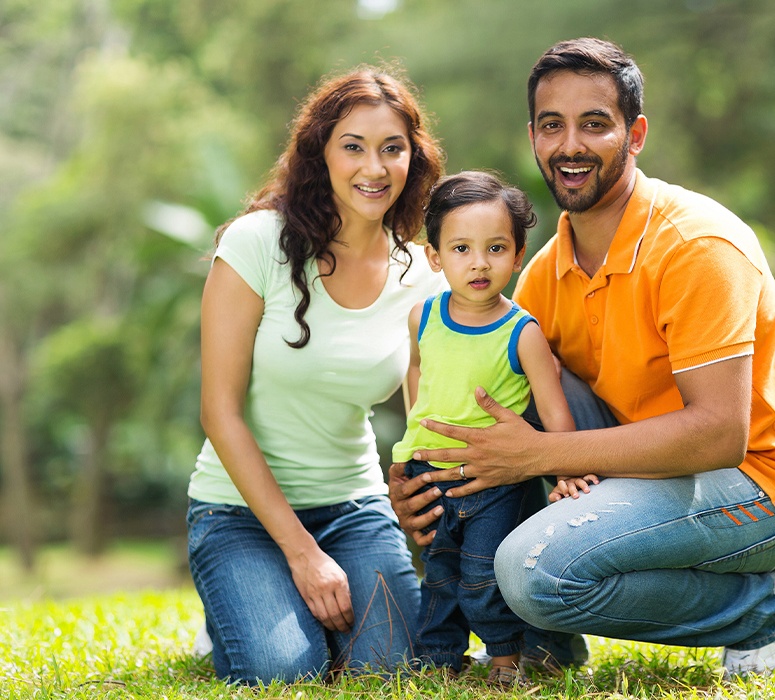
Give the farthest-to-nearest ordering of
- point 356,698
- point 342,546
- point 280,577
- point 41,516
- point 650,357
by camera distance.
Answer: point 41,516 < point 342,546 < point 280,577 < point 650,357 < point 356,698

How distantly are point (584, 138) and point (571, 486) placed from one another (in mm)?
951

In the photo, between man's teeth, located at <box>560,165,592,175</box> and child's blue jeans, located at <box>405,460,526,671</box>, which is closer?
child's blue jeans, located at <box>405,460,526,671</box>

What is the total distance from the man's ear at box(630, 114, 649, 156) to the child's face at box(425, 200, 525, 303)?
46cm

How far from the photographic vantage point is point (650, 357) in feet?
9.02

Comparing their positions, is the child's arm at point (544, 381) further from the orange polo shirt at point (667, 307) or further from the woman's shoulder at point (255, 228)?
the woman's shoulder at point (255, 228)

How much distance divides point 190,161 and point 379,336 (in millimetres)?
13751

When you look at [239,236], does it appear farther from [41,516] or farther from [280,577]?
[41,516]

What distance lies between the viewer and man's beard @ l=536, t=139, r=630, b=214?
2.83 m

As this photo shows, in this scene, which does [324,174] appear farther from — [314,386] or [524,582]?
[524,582]

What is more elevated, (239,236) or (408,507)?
(239,236)

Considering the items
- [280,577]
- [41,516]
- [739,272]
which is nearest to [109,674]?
[280,577]

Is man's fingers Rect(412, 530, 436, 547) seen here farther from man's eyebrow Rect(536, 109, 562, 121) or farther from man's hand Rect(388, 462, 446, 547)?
man's eyebrow Rect(536, 109, 562, 121)

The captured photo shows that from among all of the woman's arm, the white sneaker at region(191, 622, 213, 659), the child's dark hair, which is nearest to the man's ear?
the child's dark hair

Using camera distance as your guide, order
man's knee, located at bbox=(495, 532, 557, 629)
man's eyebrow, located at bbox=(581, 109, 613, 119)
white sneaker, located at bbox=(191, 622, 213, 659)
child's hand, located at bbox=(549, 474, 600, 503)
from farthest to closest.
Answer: white sneaker, located at bbox=(191, 622, 213, 659)
man's eyebrow, located at bbox=(581, 109, 613, 119)
child's hand, located at bbox=(549, 474, 600, 503)
man's knee, located at bbox=(495, 532, 557, 629)
